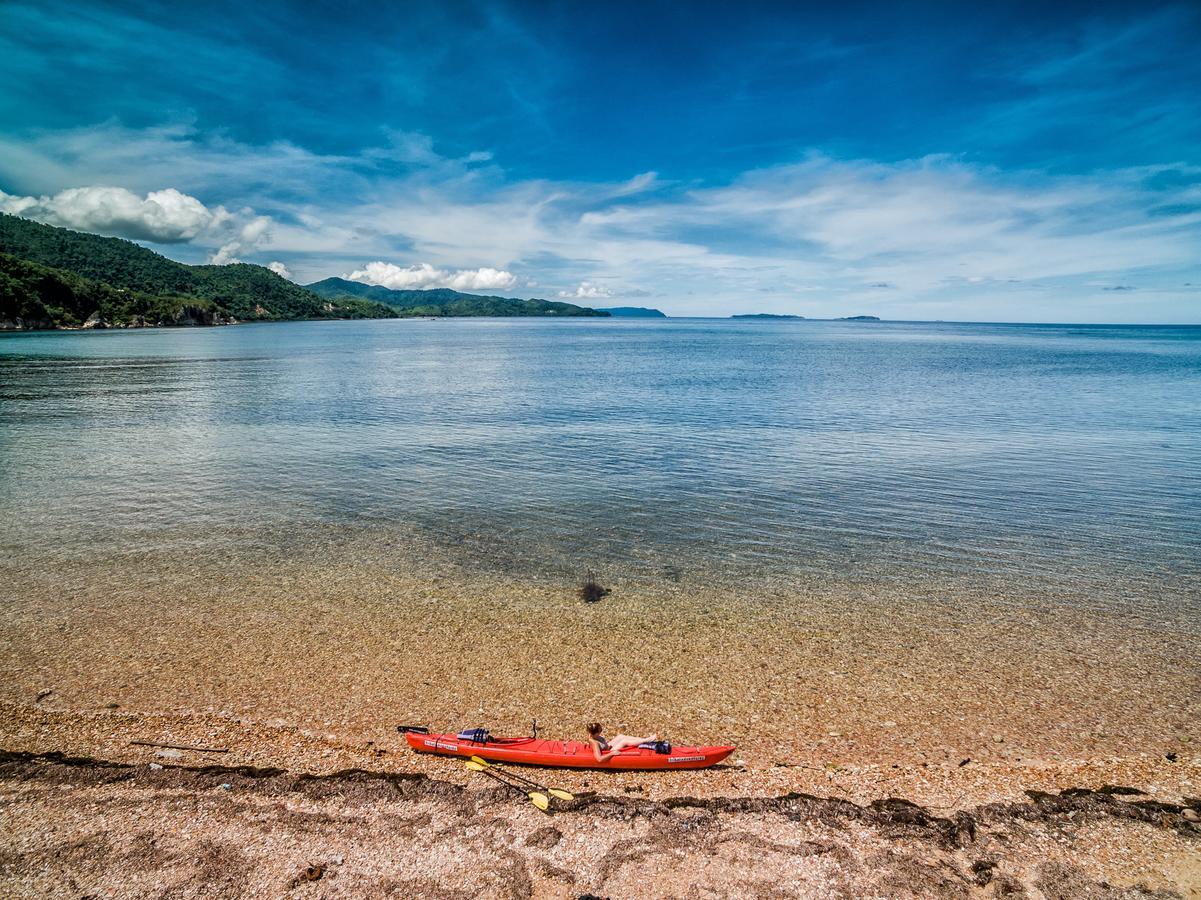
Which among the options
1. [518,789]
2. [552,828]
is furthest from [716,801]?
[518,789]

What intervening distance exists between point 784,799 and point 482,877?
494 centimetres

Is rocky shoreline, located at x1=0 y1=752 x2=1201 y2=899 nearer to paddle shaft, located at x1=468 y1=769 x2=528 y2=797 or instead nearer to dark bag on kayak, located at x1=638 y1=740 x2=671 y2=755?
paddle shaft, located at x1=468 y1=769 x2=528 y2=797

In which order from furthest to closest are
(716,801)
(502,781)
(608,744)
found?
(608,744)
(502,781)
(716,801)

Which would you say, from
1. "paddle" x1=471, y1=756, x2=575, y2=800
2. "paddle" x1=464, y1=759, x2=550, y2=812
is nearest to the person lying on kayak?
"paddle" x1=471, y1=756, x2=575, y2=800

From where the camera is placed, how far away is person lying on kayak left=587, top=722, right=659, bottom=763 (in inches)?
425

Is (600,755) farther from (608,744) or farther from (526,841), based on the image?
(526,841)

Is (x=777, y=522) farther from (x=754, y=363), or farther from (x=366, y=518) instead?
(x=754, y=363)

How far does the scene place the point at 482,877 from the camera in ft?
28.2

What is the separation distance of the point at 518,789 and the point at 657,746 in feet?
8.12

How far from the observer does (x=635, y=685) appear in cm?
1369

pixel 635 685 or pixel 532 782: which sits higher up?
pixel 635 685

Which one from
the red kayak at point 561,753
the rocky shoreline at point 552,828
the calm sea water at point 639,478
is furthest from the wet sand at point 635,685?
the calm sea water at point 639,478

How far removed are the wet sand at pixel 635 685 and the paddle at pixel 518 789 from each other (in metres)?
0.36

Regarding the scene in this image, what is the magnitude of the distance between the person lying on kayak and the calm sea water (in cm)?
854
